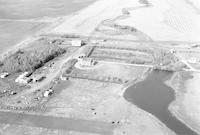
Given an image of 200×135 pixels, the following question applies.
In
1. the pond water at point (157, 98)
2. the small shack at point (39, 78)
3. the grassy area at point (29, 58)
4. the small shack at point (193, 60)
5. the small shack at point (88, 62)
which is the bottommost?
the pond water at point (157, 98)

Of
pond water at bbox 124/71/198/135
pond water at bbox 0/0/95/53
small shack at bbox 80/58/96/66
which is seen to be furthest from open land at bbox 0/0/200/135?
pond water at bbox 0/0/95/53

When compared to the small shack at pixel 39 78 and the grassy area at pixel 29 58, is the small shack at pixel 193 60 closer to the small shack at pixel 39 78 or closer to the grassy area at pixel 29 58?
the grassy area at pixel 29 58

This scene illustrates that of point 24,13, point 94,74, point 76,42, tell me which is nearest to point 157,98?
point 94,74

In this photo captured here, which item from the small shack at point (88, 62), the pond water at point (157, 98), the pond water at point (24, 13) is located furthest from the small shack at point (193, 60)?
the pond water at point (24, 13)

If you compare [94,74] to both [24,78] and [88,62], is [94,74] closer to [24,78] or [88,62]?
[88,62]

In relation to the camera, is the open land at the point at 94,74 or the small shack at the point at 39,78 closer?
the open land at the point at 94,74

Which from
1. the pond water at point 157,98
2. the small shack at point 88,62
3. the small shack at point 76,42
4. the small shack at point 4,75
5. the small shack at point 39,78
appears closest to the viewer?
the pond water at point 157,98

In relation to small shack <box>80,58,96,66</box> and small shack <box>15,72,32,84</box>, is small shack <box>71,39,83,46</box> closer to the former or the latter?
small shack <box>80,58,96,66</box>
